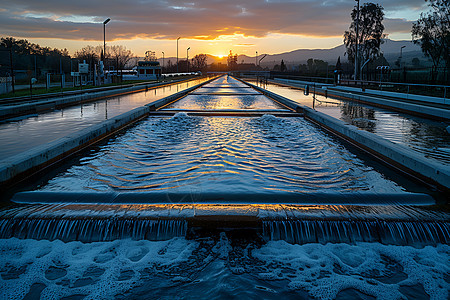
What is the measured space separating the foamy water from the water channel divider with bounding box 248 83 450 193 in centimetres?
183

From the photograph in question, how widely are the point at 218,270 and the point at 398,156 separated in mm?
4912

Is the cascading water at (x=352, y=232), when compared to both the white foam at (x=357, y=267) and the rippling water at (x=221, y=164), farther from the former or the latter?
the rippling water at (x=221, y=164)

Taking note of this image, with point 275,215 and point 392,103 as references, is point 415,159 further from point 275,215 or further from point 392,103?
point 392,103

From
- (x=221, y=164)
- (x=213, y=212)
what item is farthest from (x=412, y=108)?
(x=213, y=212)

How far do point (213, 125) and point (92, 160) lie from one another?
5.38 meters

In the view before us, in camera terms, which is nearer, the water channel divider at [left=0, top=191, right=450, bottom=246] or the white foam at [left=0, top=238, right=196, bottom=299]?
the white foam at [left=0, top=238, right=196, bottom=299]

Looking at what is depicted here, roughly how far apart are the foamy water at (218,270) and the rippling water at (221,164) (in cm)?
171

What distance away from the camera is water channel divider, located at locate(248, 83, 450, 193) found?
6.27 meters

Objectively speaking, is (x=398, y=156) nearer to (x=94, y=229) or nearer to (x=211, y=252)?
(x=211, y=252)

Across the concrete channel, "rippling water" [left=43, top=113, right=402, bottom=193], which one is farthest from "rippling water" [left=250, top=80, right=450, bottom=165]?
the concrete channel

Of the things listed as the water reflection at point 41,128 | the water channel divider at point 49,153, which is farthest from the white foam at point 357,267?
the water reflection at point 41,128

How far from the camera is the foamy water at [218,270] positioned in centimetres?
398

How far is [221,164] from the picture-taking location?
321 inches

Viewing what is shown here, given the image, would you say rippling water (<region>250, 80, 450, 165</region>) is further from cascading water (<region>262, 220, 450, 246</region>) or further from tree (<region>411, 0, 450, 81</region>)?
tree (<region>411, 0, 450, 81</region>)
